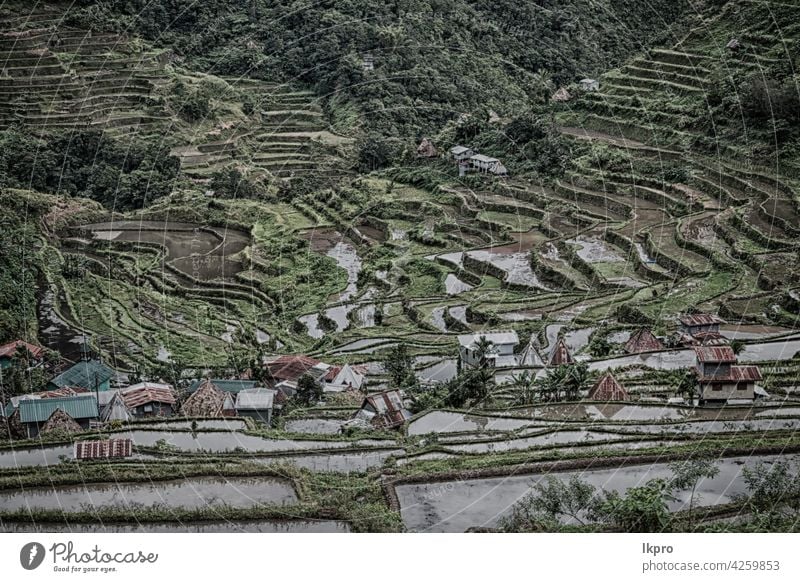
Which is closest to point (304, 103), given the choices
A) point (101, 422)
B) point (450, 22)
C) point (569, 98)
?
point (450, 22)

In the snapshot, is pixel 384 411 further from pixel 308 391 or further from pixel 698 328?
pixel 698 328

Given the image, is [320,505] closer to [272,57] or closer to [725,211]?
[725,211]

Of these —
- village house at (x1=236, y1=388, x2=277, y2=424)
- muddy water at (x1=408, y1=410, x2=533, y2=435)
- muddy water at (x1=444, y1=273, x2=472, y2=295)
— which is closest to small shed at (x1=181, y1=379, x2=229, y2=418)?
village house at (x1=236, y1=388, x2=277, y2=424)

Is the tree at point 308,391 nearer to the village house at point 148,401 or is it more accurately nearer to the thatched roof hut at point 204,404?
the thatched roof hut at point 204,404

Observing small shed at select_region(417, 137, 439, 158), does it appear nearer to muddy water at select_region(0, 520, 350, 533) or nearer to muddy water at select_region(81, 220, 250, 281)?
muddy water at select_region(81, 220, 250, 281)

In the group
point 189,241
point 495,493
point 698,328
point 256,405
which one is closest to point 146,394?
point 256,405

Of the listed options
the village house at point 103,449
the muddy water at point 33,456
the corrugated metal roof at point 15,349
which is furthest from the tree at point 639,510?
the corrugated metal roof at point 15,349
